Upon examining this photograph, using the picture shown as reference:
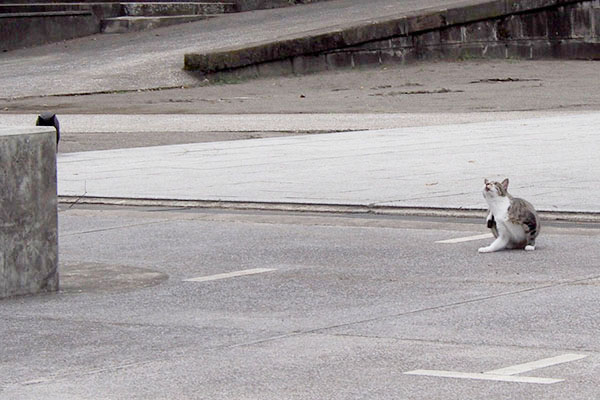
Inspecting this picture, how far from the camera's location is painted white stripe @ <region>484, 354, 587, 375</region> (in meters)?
6.53

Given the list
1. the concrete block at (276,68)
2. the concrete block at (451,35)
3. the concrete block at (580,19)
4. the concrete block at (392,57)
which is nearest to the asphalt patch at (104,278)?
the concrete block at (276,68)

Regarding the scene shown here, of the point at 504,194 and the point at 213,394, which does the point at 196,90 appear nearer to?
the point at 504,194

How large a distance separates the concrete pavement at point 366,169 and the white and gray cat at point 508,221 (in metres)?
1.68

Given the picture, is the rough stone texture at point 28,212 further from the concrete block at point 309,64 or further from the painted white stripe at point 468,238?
the concrete block at point 309,64

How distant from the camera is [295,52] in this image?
3306 cm

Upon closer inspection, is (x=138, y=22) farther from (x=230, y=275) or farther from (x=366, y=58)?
(x=230, y=275)

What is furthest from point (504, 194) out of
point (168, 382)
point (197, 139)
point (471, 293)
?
point (197, 139)

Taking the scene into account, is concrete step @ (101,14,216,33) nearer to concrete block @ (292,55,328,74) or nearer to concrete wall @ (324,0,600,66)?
concrete block @ (292,55,328,74)

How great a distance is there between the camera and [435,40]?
3516cm

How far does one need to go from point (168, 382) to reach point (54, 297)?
2575mm

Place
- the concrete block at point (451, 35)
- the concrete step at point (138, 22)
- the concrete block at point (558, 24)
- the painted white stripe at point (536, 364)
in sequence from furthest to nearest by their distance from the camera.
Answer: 1. the concrete step at point (138, 22)
2. the concrete block at point (558, 24)
3. the concrete block at point (451, 35)
4. the painted white stripe at point (536, 364)

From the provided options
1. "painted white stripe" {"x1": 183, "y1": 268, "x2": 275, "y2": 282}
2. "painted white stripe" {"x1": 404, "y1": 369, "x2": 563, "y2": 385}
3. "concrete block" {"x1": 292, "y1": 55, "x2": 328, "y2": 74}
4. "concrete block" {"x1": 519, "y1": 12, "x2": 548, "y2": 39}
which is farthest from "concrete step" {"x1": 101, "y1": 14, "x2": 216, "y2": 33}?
"painted white stripe" {"x1": 404, "y1": 369, "x2": 563, "y2": 385}

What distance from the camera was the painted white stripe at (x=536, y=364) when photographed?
653 centimetres

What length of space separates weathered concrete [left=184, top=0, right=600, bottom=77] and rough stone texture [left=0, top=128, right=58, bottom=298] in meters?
23.3
